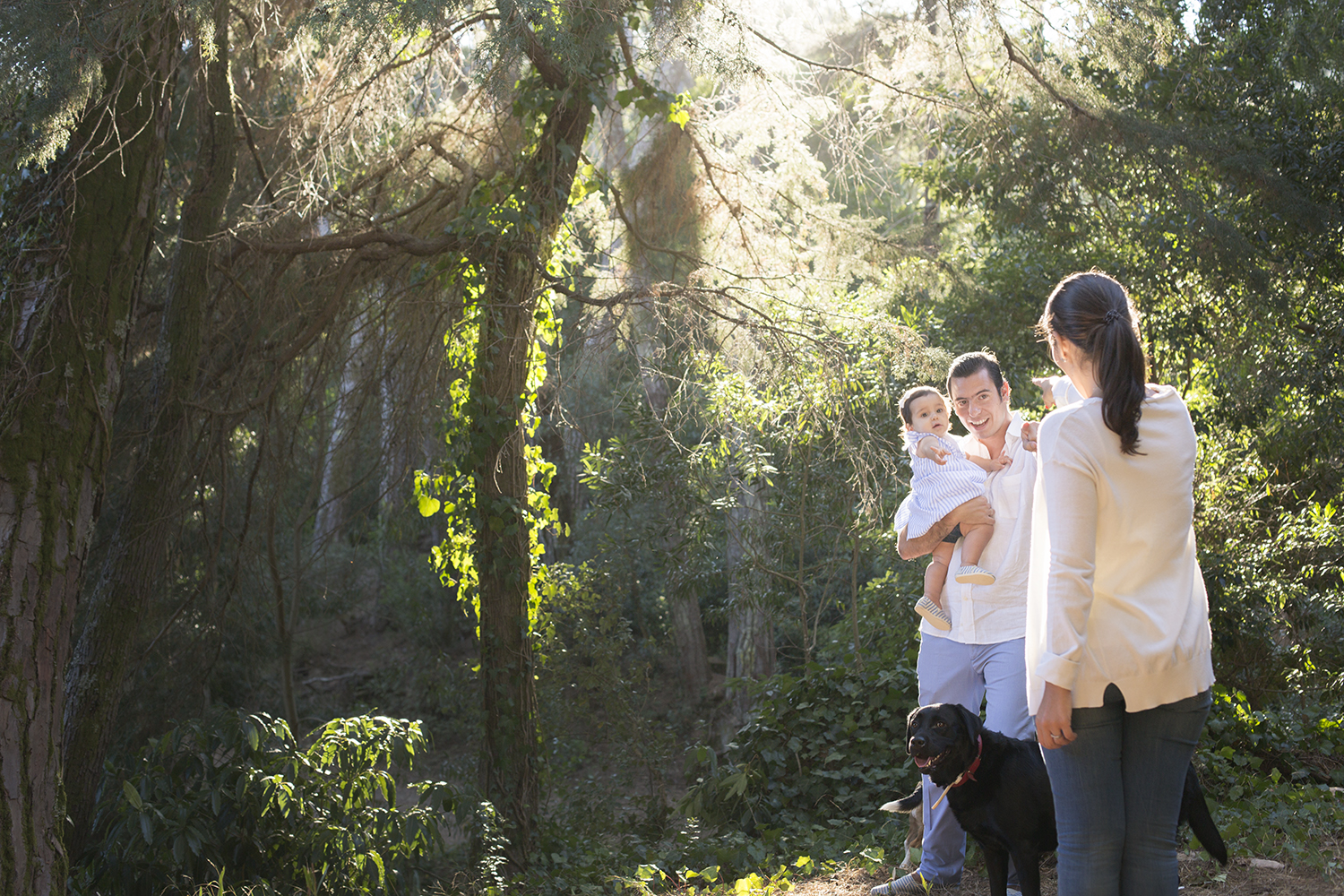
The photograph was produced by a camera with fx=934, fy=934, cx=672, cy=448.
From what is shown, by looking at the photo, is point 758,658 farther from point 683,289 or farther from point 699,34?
point 699,34

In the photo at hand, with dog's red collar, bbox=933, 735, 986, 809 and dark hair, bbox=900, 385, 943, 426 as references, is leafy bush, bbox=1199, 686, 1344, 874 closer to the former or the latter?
dog's red collar, bbox=933, 735, 986, 809

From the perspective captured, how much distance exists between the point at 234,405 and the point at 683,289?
304 cm

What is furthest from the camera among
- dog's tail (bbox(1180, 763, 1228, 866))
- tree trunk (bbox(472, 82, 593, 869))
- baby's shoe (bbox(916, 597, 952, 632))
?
tree trunk (bbox(472, 82, 593, 869))

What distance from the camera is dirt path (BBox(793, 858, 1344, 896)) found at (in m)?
3.18

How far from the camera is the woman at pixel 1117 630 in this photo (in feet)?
6.14

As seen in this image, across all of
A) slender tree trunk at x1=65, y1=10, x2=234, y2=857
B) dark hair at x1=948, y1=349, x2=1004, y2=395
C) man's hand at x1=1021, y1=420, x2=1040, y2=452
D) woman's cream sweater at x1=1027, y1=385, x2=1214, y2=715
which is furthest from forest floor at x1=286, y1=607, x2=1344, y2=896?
woman's cream sweater at x1=1027, y1=385, x2=1214, y2=715

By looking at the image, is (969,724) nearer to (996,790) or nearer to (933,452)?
(996,790)

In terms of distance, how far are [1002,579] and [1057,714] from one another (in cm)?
Result: 125

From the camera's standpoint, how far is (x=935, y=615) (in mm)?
3246

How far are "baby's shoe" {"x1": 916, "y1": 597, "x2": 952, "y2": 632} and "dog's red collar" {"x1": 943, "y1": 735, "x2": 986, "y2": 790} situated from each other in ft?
1.76

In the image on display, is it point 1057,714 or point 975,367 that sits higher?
point 975,367

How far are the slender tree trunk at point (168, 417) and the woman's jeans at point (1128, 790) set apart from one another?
194 inches

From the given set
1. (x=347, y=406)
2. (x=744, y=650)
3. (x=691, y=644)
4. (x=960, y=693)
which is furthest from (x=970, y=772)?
(x=691, y=644)

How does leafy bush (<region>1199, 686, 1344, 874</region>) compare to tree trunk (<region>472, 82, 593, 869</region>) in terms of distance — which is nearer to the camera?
leafy bush (<region>1199, 686, 1344, 874</region>)
